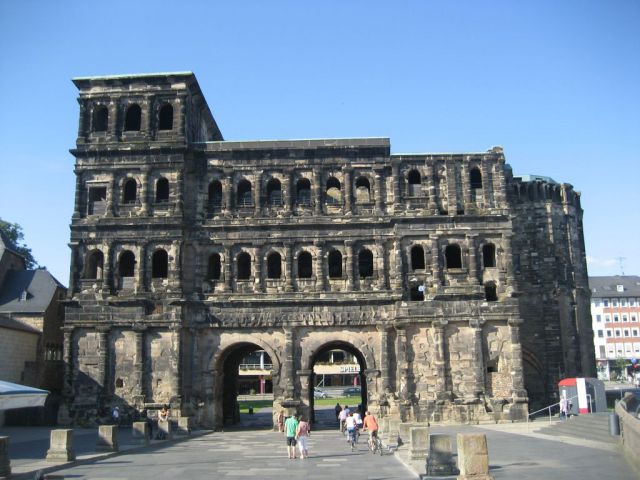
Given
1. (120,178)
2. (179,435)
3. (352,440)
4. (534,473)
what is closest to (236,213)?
(120,178)

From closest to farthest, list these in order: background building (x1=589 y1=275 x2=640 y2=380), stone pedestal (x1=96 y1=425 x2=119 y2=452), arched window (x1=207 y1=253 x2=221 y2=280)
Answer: stone pedestal (x1=96 y1=425 x2=119 y2=452)
arched window (x1=207 y1=253 x2=221 y2=280)
background building (x1=589 y1=275 x2=640 y2=380)

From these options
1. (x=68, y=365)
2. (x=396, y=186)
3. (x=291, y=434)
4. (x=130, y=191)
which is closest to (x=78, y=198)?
(x=130, y=191)

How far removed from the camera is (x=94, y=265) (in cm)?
4072

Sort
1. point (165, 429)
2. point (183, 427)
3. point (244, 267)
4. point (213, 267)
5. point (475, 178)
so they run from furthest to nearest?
point (475, 178) < point (244, 267) < point (213, 267) < point (183, 427) < point (165, 429)

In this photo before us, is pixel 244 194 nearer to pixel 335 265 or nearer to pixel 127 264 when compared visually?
pixel 335 265

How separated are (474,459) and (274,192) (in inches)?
1130

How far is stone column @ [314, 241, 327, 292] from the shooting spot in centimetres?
3981

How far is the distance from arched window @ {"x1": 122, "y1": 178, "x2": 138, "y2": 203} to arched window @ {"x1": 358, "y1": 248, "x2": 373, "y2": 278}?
14.3 m

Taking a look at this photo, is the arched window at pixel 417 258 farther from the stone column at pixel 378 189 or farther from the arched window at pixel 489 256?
the arched window at pixel 489 256

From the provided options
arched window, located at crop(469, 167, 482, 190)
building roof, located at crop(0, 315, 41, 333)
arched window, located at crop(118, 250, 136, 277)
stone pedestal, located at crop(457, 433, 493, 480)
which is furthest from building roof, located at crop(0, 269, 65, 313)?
stone pedestal, located at crop(457, 433, 493, 480)

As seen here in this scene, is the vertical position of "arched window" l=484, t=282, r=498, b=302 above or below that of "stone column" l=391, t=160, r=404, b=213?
below

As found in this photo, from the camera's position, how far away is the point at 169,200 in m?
40.4

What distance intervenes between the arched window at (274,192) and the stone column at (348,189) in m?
4.10

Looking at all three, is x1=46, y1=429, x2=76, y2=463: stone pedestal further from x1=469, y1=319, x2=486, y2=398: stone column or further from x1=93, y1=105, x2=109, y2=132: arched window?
x1=93, y1=105, x2=109, y2=132: arched window
